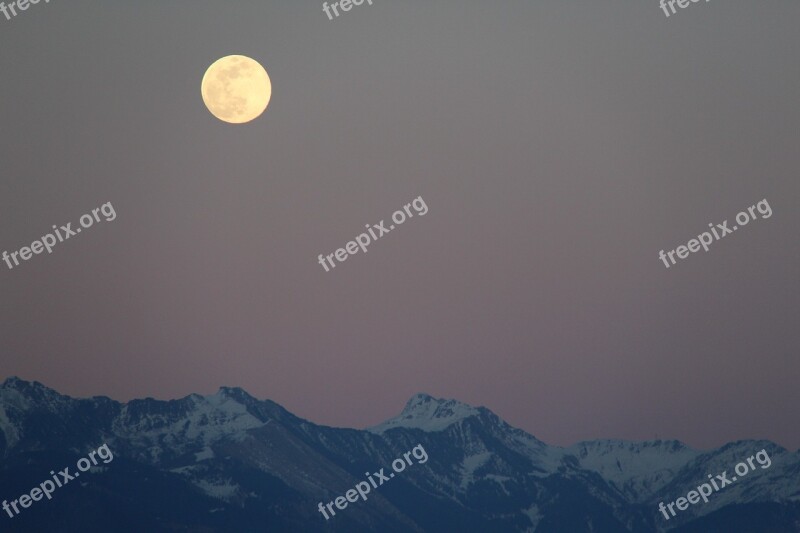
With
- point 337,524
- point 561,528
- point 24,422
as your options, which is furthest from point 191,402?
point 561,528

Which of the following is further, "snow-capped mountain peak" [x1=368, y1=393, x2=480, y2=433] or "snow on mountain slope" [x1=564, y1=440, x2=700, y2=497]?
"snow-capped mountain peak" [x1=368, y1=393, x2=480, y2=433]

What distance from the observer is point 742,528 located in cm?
14200

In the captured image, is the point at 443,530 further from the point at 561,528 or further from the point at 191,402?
the point at 191,402

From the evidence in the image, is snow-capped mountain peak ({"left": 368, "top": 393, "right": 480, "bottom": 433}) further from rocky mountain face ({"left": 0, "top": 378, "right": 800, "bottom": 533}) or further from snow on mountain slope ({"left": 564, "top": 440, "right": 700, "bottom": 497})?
snow on mountain slope ({"left": 564, "top": 440, "right": 700, "bottom": 497})
